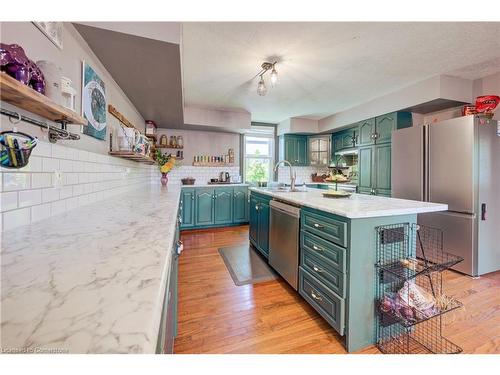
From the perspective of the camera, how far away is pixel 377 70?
107 inches

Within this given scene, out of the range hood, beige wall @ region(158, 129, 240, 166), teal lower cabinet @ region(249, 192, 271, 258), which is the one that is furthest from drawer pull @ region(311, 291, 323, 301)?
beige wall @ region(158, 129, 240, 166)

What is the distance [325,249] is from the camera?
60.5 inches

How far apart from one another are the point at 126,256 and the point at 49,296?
0.20 meters

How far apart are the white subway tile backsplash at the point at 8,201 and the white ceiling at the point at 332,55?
1.84 m

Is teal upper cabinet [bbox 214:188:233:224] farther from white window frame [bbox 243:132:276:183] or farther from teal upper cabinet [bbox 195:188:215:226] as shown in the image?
white window frame [bbox 243:132:276:183]

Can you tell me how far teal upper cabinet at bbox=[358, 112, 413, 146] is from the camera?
3.43m

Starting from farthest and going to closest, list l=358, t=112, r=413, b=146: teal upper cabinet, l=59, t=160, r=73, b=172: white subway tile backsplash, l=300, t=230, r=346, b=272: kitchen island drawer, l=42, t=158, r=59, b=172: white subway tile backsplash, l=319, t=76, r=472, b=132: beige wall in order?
1. l=358, t=112, r=413, b=146: teal upper cabinet
2. l=319, t=76, r=472, b=132: beige wall
3. l=300, t=230, r=346, b=272: kitchen island drawer
4. l=59, t=160, r=73, b=172: white subway tile backsplash
5. l=42, t=158, r=59, b=172: white subway tile backsplash

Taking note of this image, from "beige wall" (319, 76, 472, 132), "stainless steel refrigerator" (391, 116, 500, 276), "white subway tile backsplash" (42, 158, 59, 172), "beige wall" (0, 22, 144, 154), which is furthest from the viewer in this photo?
"beige wall" (319, 76, 472, 132)

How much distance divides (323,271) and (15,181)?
5.68 feet

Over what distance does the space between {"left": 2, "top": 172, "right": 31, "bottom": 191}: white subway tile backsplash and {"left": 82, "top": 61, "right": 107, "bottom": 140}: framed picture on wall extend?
2.25 ft

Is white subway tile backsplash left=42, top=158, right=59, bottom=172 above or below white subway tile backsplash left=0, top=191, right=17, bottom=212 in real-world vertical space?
above
